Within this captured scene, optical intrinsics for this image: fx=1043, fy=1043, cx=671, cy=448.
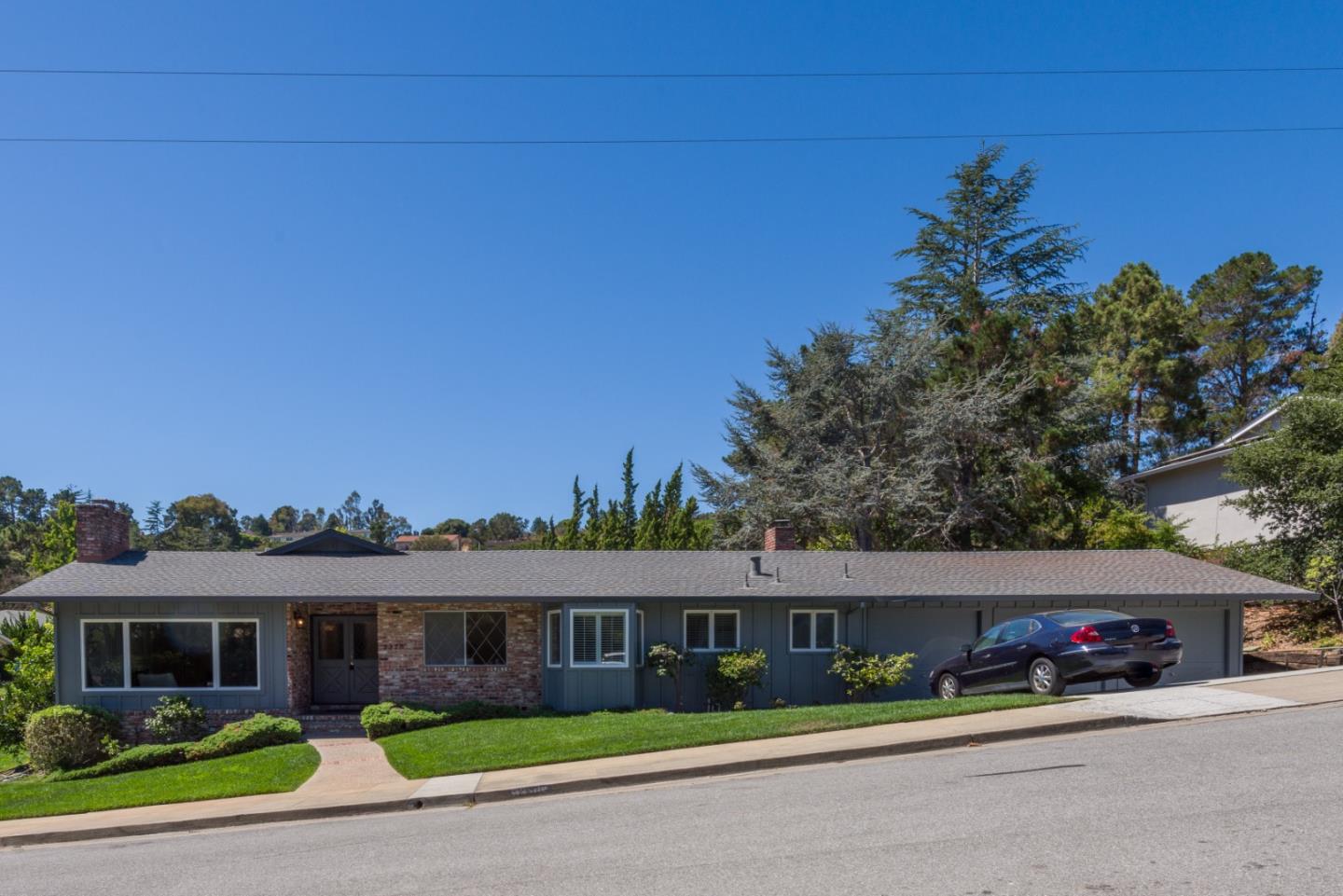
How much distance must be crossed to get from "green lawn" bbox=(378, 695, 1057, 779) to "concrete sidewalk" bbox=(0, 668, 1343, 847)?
0.30 metres

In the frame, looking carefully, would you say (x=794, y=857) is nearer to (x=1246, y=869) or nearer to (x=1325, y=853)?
(x=1246, y=869)

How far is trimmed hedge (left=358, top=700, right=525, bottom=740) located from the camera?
18938 millimetres

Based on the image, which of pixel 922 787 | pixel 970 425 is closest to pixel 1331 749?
pixel 922 787

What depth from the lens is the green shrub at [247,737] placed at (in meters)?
17.8

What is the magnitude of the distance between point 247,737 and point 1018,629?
43.3ft

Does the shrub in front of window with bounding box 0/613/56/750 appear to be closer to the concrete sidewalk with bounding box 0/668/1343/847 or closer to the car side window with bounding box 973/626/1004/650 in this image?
the concrete sidewalk with bounding box 0/668/1343/847

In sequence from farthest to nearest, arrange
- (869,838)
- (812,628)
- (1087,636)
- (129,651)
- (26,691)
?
(26,691), (812,628), (129,651), (1087,636), (869,838)

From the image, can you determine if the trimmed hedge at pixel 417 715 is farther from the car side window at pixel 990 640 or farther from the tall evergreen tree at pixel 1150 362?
the tall evergreen tree at pixel 1150 362

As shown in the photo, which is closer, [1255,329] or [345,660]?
[345,660]

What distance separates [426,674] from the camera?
20.9m

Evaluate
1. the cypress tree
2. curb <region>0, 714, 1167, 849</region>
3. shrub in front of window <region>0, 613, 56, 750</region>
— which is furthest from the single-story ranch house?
the cypress tree

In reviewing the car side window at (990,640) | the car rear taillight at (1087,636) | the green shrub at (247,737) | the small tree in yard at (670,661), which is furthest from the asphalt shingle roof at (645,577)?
the car rear taillight at (1087,636)

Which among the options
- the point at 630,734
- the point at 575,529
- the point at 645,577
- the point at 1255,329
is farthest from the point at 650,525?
the point at 1255,329

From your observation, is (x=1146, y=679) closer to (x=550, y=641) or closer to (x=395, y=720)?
(x=550, y=641)
